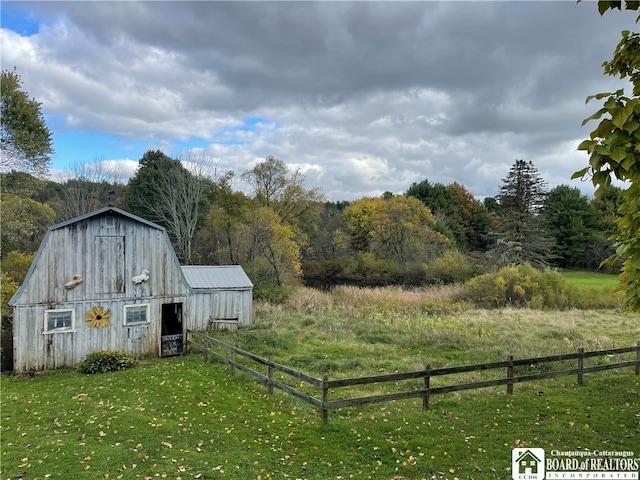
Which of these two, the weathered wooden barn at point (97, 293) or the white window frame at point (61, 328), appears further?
the white window frame at point (61, 328)

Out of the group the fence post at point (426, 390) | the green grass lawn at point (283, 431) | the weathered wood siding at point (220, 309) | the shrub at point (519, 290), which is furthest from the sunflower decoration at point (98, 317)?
the shrub at point (519, 290)

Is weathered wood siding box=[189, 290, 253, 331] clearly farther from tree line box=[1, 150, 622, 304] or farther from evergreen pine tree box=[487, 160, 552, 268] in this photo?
evergreen pine tree box=[487, 160, 552, 268]

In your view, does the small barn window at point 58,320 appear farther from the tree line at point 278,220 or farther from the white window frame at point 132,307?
the tree line at point 278,220

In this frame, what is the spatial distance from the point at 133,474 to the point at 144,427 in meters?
1.73

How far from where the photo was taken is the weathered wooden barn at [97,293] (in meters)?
12.7

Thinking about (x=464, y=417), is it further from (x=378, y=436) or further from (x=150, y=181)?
(x=150, y=181)

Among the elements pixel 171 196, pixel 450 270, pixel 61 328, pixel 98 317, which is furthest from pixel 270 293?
pixel 450 270

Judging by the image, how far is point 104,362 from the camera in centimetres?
1285

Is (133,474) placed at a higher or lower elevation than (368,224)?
lower

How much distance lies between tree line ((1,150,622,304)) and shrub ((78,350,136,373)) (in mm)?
12329

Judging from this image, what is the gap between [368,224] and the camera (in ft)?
149

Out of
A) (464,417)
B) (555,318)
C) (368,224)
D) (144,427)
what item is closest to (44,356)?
(144,427)
